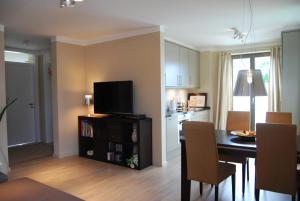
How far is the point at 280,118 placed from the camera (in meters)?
3.50

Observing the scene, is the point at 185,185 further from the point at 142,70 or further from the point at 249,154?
the point at 142,70

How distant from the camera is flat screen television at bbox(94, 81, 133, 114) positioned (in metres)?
4.40

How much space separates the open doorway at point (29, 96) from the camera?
568 centimetres

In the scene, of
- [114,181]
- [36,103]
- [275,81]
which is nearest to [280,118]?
[275,81]

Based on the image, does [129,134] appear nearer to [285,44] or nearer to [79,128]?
[79,128]

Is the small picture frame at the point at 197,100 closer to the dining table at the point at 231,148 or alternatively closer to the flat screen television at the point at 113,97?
the flat screen television at the point at 113,97

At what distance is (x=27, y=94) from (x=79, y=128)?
2139 millimetres

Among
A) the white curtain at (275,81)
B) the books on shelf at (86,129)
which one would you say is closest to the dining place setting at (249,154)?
the books on shelf at (86,129)

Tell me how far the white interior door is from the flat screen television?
2379mm

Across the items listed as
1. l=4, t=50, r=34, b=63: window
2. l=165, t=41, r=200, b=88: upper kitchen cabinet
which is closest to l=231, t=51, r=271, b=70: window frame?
l=165, t=41, r=200, b=88: upper kitchen cabinet

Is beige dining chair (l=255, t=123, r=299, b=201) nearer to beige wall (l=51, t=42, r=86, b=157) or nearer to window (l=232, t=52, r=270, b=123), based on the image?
window (l=232, t=52, r=270, b=123)

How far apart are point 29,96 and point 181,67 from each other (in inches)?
158

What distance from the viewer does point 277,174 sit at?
7.78 feet

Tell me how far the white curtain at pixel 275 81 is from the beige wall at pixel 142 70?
A: 2888 mm
